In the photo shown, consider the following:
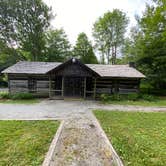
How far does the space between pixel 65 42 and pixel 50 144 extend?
1327 inches

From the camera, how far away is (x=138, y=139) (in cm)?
600

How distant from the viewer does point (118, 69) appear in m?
19.4

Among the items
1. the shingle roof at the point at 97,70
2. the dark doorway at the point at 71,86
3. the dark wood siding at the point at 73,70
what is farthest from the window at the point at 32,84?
the dark wood siding at the point at 73,70

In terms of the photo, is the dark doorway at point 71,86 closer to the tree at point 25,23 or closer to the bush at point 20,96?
the bush at point 20,96

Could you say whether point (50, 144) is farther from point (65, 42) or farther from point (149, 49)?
point (65, 42)

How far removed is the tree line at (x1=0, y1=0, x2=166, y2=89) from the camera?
69.2ft

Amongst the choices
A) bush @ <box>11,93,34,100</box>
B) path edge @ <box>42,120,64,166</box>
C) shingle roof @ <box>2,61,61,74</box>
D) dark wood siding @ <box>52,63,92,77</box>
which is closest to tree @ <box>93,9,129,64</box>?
shingle roof @ <box>2,61,61,74</box>

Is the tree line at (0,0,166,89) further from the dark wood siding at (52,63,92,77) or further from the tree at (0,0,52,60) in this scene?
the dark wood siding at (52,63,92,77)

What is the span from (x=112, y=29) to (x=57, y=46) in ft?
43.6

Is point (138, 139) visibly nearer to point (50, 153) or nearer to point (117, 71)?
point (50, 153)

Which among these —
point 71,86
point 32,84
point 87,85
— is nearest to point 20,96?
point 32,84

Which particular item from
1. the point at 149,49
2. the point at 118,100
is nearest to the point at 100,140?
the point at 118,100

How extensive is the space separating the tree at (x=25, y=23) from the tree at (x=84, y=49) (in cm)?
814

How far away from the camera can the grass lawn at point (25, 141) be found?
439cm
